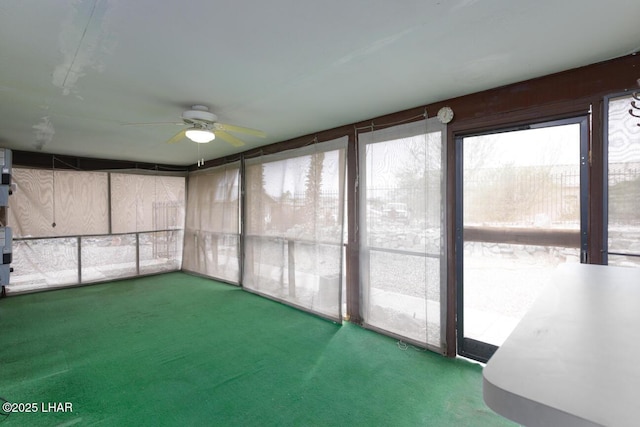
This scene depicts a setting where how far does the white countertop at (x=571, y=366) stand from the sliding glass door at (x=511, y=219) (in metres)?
1.86

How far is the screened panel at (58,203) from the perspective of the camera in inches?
194

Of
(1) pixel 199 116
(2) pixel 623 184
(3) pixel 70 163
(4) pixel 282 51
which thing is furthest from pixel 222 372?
(3) pixel 70 163

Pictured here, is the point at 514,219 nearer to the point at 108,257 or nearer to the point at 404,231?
the point at 404,231

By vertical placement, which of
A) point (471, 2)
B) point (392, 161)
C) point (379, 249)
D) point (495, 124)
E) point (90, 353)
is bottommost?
point (90, 353)

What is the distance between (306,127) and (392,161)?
1.19 m

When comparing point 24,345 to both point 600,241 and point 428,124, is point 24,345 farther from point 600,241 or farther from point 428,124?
point 600,241

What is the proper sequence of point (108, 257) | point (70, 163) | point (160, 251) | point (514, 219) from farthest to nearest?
point (160, 251) < point (108, 257) < point (70, 163) < point (514, 219)

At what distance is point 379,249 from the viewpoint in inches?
131

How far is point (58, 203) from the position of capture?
5234 mm

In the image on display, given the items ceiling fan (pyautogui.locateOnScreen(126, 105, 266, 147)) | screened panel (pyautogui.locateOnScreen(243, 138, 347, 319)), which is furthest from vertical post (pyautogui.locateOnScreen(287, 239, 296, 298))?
ceiling fan (pyautogui.locateOnScreen(126, 105, 266, 147))

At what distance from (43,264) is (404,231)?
587cm

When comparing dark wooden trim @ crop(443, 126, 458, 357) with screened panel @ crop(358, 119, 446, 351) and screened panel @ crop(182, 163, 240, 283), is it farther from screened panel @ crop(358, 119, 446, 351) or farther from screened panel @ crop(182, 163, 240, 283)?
screened panel @ crop(182, 163, 240, 283)

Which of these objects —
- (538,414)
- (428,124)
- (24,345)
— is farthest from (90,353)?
(428,124)

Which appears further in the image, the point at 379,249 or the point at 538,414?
the point at 379,249
